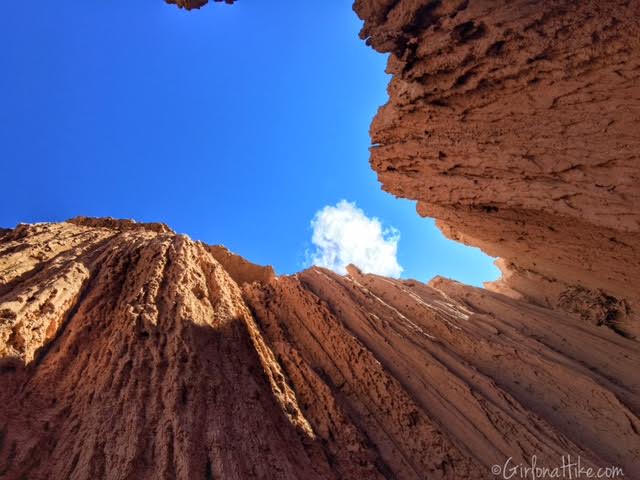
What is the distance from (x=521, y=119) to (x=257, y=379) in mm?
7585

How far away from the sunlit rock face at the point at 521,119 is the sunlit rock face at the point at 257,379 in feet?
10.8

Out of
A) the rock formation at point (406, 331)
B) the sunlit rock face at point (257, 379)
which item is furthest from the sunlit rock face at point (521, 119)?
the sunlit rock face at point (257, 379)

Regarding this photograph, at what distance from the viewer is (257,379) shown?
7.59 metres

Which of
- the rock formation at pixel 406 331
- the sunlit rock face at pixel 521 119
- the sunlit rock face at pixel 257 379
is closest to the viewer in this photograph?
the sunlit rock face at pixel 257 379

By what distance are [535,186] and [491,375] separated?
4556 millimetres

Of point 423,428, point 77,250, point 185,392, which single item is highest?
point 77,250

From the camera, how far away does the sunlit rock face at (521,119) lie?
5.97m

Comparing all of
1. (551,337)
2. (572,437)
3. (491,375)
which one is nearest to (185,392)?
(491,375)

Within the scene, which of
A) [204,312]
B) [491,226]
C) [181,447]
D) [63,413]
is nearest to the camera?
[181,447]

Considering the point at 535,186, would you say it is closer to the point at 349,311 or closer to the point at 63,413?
the point at 349,311

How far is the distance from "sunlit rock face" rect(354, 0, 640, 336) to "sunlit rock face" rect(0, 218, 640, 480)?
129 inches

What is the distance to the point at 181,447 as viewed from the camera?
536cm

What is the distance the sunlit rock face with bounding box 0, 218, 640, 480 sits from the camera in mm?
5617

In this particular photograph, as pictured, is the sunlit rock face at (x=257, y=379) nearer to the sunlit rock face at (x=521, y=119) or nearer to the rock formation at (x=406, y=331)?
the rock formation at (x=406, y=331)
